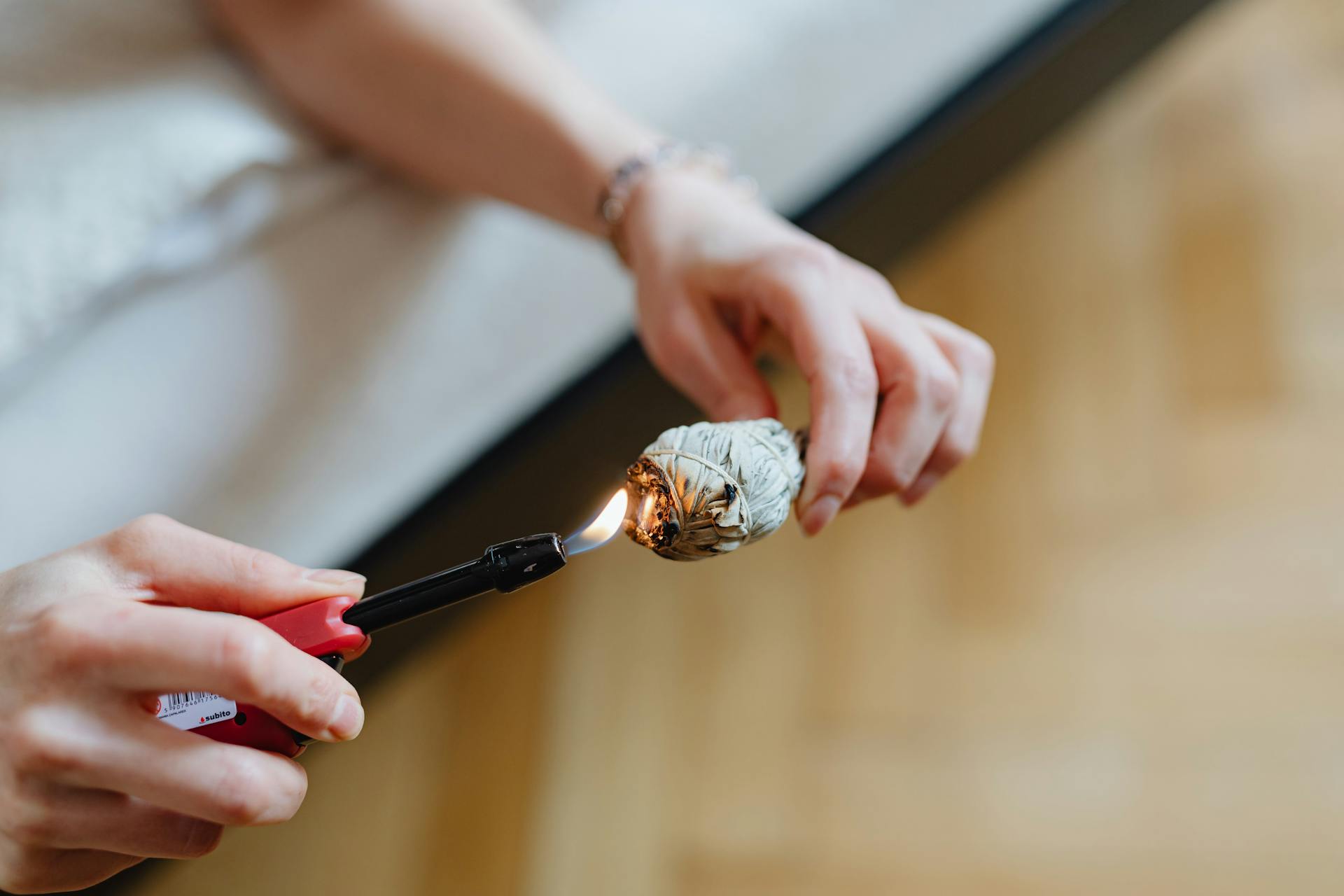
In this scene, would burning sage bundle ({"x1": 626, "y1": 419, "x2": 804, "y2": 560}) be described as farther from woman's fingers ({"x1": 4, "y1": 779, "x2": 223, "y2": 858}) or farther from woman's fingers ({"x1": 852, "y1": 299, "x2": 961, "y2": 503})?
woman's fingers ({"x1": 4, "y1": 779, "x2": 223, "y2": 858})

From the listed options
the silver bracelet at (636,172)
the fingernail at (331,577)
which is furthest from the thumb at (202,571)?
the silver bracelet at (636,172)

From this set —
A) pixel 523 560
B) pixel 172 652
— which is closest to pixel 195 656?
pixel 172 652

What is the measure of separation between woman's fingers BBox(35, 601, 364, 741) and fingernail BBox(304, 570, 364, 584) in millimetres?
48

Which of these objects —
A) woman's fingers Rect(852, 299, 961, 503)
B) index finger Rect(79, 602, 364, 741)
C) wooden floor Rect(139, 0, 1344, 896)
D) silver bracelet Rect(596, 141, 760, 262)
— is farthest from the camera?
wooden floor Rect(139, 0, 1344, 896)

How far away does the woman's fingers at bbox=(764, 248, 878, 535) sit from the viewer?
0.53 metres

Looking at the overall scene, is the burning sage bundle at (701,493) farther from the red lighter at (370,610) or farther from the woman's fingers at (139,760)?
the woman's fingers at (139,760)

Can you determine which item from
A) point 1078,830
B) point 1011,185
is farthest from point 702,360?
point 1011,185

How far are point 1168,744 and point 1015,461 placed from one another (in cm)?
34

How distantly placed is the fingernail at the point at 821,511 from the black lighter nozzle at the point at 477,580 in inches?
7.0

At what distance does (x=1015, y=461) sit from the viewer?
1.20 meters

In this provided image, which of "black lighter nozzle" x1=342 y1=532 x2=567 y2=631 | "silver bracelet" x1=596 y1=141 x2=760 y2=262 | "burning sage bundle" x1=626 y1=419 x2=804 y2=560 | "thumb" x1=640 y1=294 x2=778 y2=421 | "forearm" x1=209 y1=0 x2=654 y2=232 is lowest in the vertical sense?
"black lighter nozzle" x1=342 y1=532 x2=567 y2=631

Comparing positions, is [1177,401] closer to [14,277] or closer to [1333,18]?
[1333,18]

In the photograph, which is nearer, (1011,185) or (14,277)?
(14,277)

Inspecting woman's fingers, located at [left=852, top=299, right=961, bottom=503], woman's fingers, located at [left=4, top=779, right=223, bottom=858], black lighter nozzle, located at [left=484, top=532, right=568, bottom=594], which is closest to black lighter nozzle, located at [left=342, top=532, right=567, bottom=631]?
black lighter nozzle, located at [left=484, top=532, right=568, bottom=594]
